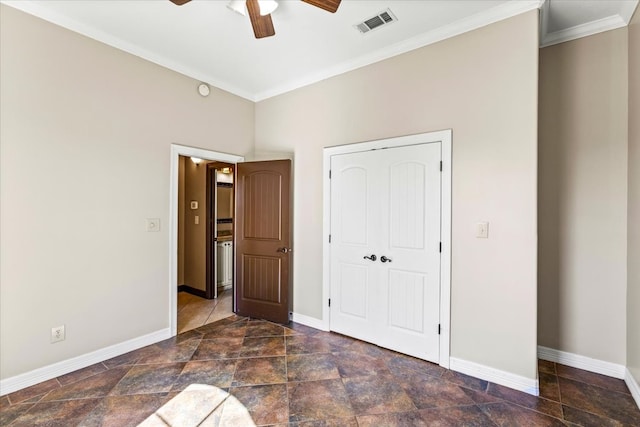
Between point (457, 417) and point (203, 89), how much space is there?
3921 millimetres

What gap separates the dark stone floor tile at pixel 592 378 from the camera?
2.28m

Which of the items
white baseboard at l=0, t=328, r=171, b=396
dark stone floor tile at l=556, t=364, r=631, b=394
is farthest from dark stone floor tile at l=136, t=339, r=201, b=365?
dark stone floor tile at l=556, t=364, r=631, b=394

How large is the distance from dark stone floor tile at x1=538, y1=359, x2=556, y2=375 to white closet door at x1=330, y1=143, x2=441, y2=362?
2.93 ft

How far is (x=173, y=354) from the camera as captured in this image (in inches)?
111

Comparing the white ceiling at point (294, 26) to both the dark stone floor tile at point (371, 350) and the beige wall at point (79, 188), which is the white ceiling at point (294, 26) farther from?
the dark stone floor tile at point (371, 350)

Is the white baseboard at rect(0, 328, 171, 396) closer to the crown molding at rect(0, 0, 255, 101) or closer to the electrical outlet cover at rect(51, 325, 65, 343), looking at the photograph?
the electrical outlet cover at rect(51, 325, 65, 343)

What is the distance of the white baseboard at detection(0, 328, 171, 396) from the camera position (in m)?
2.22

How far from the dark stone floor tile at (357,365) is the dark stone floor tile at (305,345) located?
0.62 feet

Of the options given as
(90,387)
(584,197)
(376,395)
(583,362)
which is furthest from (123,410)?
(584,197)

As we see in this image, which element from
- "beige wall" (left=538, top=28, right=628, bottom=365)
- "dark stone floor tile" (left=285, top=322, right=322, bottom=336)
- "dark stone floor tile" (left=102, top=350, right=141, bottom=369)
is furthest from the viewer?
"dark stone floor tile" (left=285, top=322, right=322, bottom=336)

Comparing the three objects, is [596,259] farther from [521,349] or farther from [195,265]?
[195,265]

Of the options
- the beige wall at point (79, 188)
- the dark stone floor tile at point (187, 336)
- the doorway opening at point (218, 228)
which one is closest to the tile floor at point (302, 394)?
the dark stone floor tile at point (187, 336)

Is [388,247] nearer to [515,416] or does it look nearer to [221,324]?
[515,416]

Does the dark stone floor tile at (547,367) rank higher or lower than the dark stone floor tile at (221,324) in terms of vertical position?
higher
